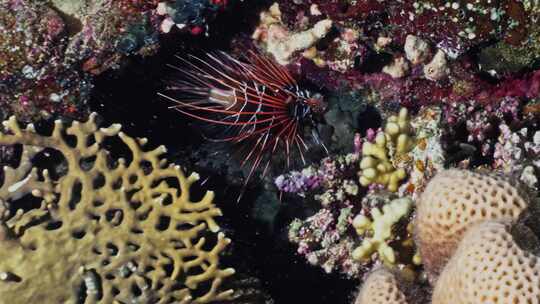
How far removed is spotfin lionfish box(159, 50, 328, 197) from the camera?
451cm

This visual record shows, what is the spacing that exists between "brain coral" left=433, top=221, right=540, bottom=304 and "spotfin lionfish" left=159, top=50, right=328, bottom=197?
2.14 meters

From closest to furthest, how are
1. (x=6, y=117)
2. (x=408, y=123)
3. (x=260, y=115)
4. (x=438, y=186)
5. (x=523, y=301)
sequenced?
(x=523, y=301), (x=438, y=186), (x=6, y=117), (x=408, y=123), (x=260, y=115)

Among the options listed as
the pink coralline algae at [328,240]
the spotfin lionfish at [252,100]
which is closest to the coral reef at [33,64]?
the spotfin lionfish at [252,100]

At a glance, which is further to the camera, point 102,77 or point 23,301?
point 102,77

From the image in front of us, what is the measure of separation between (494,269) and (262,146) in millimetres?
2569

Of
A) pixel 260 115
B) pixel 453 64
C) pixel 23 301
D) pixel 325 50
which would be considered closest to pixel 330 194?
pixel 260 115

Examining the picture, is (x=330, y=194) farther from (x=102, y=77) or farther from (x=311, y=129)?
(x=102, y=77)

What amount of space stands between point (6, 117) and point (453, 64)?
3803mm

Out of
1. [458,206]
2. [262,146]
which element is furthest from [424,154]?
[262,146]

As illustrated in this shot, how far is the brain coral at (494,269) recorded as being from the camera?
238 centimetres

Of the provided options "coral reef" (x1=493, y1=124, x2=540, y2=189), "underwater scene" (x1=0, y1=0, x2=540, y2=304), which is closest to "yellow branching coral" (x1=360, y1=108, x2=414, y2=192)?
"underwater scene" (x1=0, y1=0, x2=540, y2=304)

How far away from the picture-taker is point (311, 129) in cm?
471

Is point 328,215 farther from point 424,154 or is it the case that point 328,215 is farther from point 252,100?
point 252,100

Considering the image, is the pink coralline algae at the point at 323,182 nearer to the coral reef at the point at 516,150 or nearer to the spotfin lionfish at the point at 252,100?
the spotfin lionfish at the point at 252,100
